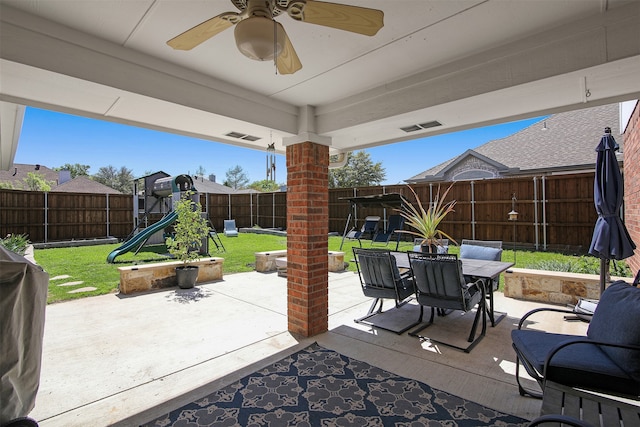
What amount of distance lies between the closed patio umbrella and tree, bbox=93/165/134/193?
52.4m

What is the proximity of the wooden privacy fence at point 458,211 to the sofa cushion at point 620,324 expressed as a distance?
5816mm

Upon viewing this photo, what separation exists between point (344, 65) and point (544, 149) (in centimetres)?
1294

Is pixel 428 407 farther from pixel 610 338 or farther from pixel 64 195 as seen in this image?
pixel 64 195

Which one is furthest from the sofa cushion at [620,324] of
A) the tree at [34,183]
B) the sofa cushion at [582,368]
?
the tree at [34,183]

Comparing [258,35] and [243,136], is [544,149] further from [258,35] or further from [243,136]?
[258,35]

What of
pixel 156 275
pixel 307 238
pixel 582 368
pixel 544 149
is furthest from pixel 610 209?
pixel 544 149

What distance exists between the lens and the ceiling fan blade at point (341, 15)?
1557 millimetres

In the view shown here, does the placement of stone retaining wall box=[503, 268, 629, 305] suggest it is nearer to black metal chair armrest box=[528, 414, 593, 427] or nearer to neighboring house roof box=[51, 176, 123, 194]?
black metal chair armrest box=[528, 414, 593, 427]

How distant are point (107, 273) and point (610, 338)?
8.25 m

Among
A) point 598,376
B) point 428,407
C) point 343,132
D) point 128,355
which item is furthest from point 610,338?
point 128,355

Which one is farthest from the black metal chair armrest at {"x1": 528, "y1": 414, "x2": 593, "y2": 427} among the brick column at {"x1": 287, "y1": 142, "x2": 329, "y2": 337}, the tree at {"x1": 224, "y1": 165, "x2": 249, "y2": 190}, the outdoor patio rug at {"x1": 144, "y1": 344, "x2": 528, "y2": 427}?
the tree at {"x1": 224, "y1": 165, "x2": 249, "y2": 190}

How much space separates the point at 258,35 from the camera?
1.54m

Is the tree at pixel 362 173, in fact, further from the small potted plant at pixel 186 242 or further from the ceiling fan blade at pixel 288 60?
the ceiling fan blade at pixel 288 60

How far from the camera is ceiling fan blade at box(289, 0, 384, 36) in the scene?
1.56 metres
